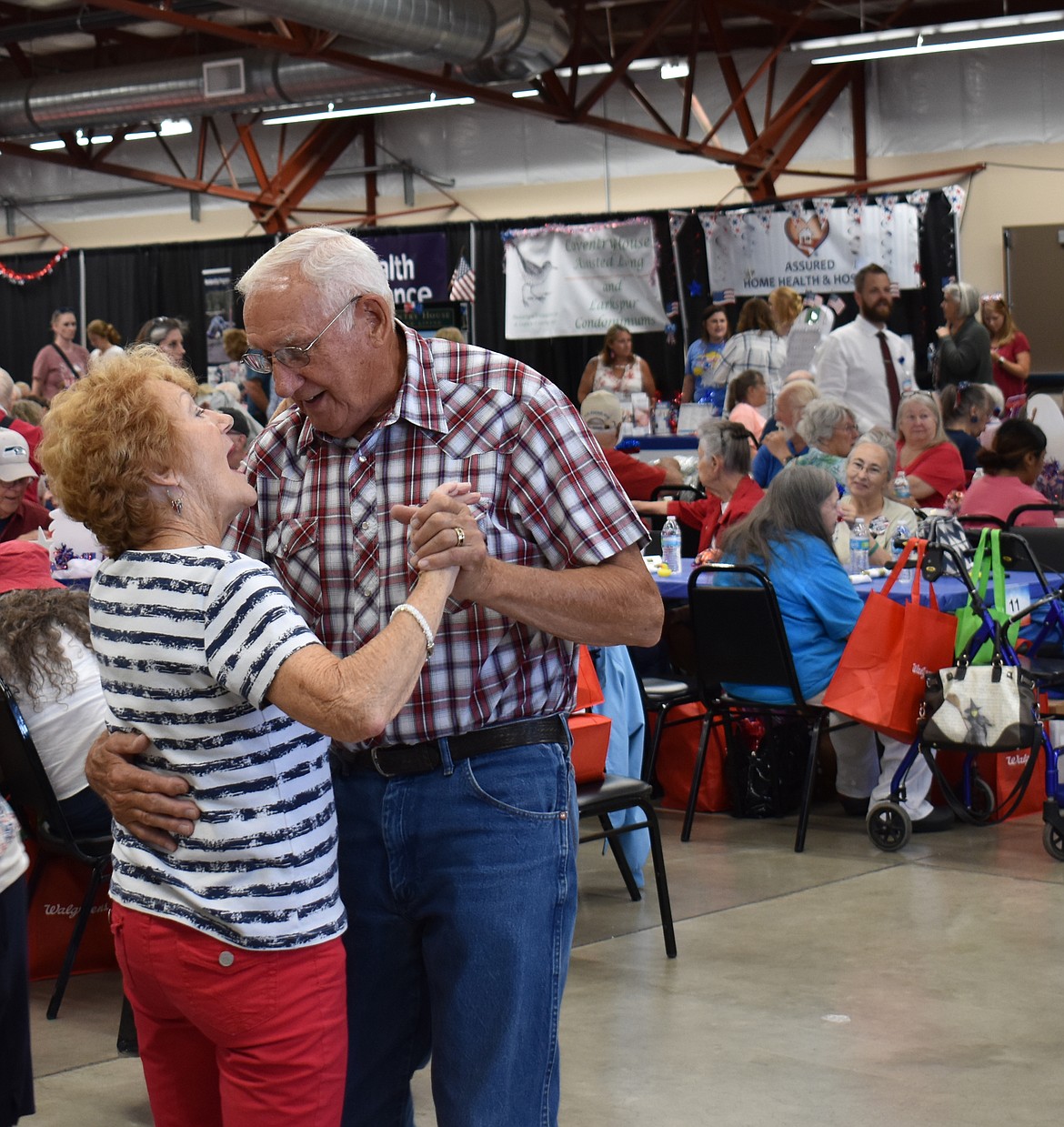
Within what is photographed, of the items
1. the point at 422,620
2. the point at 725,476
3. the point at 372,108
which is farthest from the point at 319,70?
the point at 422,620

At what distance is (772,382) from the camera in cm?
1038

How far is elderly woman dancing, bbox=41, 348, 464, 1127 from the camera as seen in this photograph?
159cm

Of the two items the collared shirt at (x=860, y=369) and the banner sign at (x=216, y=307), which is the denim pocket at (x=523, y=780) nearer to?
the collared shirt at (x=860, y=369)

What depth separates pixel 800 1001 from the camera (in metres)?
3.45

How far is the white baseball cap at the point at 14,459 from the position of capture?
493cm

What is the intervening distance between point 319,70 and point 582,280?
8.65 feet

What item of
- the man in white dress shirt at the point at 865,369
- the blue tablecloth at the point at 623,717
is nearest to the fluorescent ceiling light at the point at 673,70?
the man in white dress shirt at the point at 865,369

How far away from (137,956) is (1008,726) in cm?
319

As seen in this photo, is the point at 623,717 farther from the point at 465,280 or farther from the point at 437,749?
the point at 465,280

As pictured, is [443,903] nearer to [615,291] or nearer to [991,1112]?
[991,1112]

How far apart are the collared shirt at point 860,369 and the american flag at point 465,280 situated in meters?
5.62

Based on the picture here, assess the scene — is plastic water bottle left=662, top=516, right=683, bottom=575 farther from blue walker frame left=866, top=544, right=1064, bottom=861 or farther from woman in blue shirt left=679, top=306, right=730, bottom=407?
woman in blue shirt left=679, top=306, right=730, bottom=407

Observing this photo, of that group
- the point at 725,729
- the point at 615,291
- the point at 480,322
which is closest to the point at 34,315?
the point at 480,322

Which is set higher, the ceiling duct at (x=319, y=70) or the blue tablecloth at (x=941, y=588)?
the ceiling duct at (x=319, y=70)
